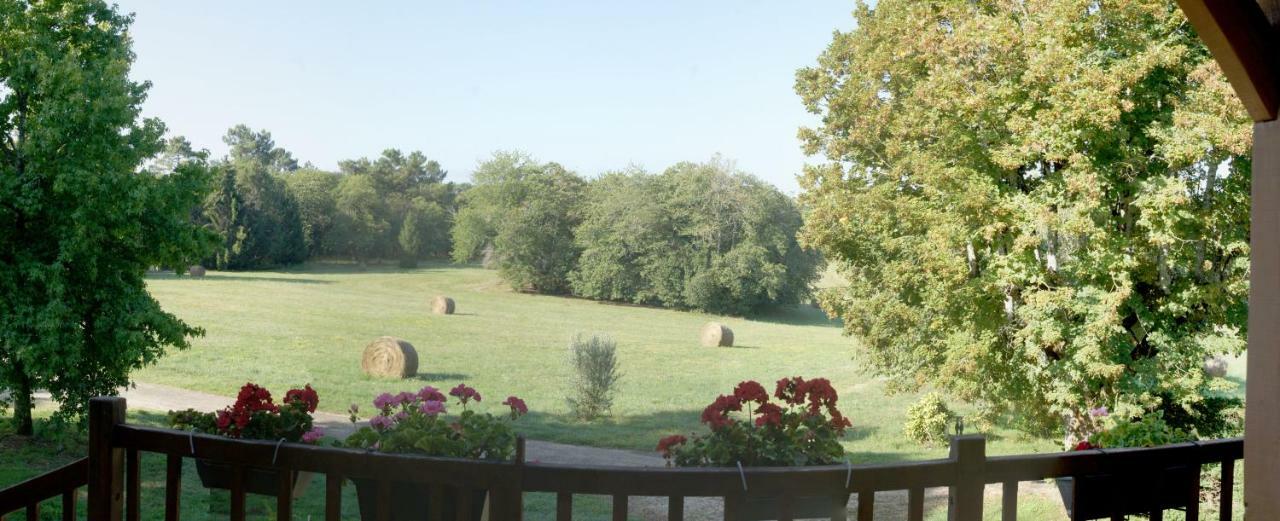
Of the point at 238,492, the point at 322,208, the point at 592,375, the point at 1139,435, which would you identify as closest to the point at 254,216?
the point at 322,208

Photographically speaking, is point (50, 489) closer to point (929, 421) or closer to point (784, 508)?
point (784, 508)

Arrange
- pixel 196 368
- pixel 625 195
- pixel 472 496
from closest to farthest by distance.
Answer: pixel 472 496
pixel 196 368
pixel 625 195

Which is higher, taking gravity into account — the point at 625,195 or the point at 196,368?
the point at 625,195

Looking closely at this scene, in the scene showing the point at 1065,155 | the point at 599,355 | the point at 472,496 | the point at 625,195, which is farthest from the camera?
the point at 625,195

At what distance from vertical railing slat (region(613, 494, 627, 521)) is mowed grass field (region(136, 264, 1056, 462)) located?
9106 mm

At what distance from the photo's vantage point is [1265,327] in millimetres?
1431

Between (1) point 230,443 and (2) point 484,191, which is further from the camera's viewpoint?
(2) point 484,191

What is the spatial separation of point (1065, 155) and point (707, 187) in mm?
13614

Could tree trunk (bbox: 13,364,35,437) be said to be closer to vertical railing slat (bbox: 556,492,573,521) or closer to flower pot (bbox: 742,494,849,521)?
vertical railing slat (bbox: 556,492,573,521)

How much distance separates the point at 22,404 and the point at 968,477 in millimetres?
7830

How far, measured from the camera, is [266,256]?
60.6 feet

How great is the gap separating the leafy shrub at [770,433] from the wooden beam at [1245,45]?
1.46 meters

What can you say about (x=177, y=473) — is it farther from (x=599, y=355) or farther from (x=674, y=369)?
(x=674, y=369)

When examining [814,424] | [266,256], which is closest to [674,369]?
[266,256]
